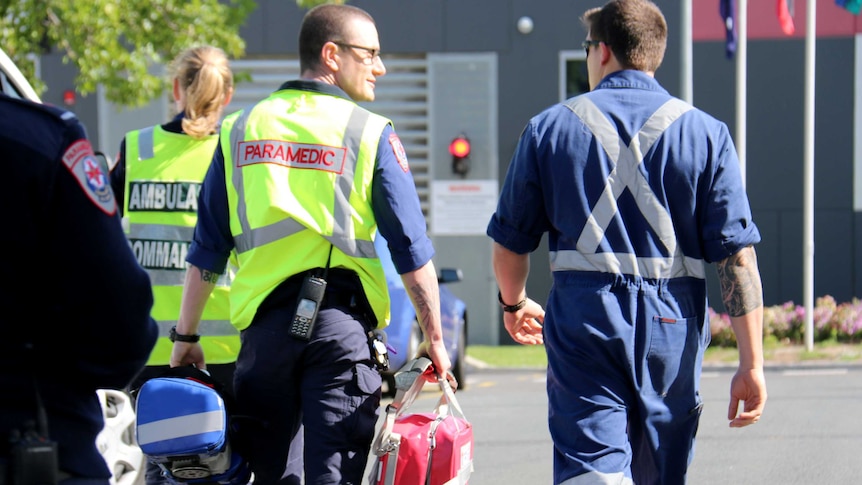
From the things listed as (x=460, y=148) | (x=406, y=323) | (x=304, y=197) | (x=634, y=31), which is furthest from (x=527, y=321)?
(x=460, y=148)

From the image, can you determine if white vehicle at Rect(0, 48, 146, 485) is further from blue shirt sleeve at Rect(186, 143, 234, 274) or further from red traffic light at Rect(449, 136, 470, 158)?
red traffic light at Rect(449, 136, 470, 158)

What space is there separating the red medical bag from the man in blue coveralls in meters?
0.39

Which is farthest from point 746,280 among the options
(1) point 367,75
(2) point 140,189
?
(2) point 140,189

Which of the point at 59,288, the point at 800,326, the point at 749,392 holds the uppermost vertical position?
the point at 59,288

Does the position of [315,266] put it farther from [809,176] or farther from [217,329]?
[809,176]

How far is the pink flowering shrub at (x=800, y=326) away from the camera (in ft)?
47.6

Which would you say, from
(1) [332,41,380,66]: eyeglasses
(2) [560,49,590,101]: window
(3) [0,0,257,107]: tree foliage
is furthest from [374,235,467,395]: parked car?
(2) [560,49,590,101]: window

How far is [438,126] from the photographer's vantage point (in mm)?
17547

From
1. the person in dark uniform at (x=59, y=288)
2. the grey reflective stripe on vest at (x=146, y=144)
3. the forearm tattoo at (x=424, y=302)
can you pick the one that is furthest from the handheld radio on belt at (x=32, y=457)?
the grey reflective stripe on vest at (x=146, y=144)

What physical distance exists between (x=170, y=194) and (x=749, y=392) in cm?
221

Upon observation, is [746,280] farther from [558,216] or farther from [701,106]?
[701,106]

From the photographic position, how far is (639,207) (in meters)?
3.65

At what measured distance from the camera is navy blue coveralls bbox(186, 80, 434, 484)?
3691 mm

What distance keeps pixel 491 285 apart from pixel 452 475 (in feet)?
44.9
